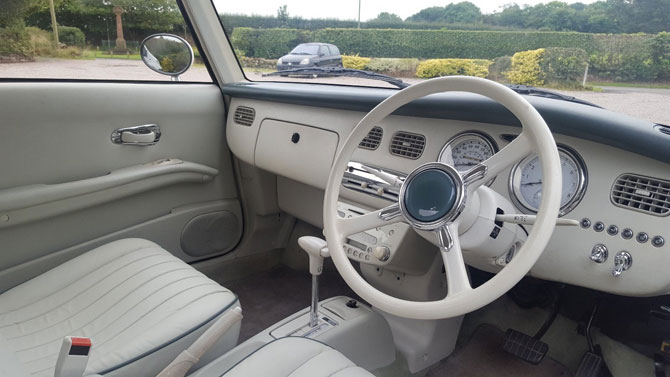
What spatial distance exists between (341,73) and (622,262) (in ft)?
4.56

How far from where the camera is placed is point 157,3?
223 cm

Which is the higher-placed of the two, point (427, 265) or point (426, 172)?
point (426, 172)

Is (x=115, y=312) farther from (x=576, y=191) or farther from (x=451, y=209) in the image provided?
(x=576, y=191)

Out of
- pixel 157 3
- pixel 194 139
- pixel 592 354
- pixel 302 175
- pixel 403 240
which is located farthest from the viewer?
pixel 194 139

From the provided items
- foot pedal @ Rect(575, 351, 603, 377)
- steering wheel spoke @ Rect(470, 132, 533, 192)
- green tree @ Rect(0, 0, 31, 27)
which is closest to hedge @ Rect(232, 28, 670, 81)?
steering wheel spoke @ Rect(470, 132, 533, 192)

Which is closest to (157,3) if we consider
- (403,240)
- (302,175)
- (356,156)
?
(302,175)

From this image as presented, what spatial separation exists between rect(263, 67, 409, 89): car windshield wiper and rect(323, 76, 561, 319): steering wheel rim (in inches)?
27.3

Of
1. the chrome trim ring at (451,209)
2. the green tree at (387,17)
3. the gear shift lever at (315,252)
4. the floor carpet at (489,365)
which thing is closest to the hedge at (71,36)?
the green tree at (387,17)

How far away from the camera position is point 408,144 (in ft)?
5.45

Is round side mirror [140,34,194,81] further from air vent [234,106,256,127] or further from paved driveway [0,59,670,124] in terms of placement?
air vent [234,106,256,127]

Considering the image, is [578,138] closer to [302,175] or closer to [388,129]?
[388,129]

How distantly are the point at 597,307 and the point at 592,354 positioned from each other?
183mm

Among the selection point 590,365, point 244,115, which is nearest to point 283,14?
point 244,115

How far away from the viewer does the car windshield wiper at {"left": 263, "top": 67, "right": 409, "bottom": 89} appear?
1.96 m
